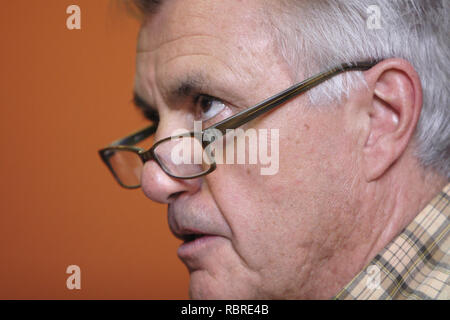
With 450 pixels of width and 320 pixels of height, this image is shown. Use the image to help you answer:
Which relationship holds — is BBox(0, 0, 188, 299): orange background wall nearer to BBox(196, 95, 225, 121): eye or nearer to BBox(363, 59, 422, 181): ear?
BBox(196, 95, 225, 121): eye

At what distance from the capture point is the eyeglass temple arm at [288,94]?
1.02 metres

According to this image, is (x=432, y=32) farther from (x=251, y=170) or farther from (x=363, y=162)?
(x=251, y=170)

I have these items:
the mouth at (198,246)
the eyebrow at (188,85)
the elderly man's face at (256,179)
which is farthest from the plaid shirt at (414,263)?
the eyebrow at (188,85)

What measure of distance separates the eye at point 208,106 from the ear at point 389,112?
0.32 meters

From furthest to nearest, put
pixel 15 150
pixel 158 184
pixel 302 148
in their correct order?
pixel 15 150
pixel 158 184
pixel 302 148

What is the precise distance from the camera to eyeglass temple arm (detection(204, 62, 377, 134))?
1.02 m

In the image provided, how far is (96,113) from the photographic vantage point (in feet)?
7.59

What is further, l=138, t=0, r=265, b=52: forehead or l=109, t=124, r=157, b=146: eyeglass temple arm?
l=109, t=124, r=157, b=146: eyeglass temple arm

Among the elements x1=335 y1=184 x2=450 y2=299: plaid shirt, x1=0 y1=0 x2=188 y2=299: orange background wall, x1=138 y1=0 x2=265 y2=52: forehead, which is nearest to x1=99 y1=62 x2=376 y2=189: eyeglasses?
x1=138 y1=0 x2=265 y2=52: forehead

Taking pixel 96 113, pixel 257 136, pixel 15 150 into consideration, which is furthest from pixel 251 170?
pixel 15 150

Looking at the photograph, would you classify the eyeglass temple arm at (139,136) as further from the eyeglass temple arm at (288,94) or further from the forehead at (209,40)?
the eyeglass temple arm at (288,94)

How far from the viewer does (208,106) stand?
112cm

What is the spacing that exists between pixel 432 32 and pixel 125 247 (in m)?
1.70

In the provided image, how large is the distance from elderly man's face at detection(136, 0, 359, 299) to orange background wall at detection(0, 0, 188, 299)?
1.21 metres
